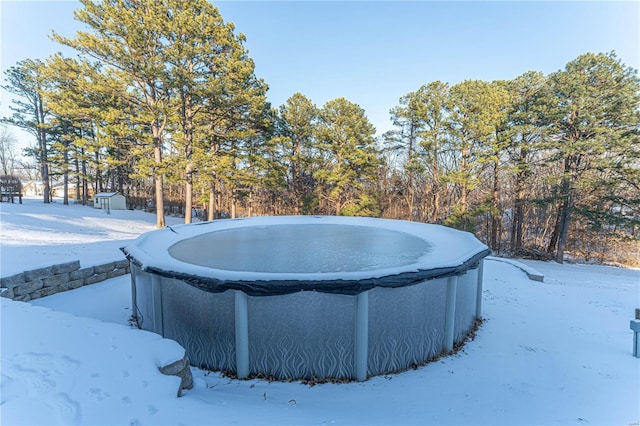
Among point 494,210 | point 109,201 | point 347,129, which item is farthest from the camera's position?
point 109,201

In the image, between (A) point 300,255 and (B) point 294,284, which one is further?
(A) point 300,255

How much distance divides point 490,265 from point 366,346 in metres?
6.98

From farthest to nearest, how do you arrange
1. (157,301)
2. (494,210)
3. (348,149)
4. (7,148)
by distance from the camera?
1. (7,148)
2. (348,149)
3. (494,210)
4. (157,301)

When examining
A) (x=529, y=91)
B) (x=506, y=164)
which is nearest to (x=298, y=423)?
(x=506, y=164)

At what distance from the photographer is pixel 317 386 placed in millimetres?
2635

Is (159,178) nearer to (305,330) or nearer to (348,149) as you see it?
(348,149)

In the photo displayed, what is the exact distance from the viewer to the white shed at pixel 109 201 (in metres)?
17.3

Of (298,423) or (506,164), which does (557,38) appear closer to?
(506,164)

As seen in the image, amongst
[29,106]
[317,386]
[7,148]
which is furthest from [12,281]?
[7,148]

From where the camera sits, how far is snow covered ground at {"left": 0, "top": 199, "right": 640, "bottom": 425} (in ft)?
5.55

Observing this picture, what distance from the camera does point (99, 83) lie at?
9328 mm

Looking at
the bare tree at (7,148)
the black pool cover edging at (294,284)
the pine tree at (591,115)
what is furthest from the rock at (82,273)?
the bare tree at (7,148)

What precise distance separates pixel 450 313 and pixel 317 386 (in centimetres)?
179

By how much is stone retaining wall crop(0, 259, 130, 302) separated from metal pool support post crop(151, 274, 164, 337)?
90.1 inches
